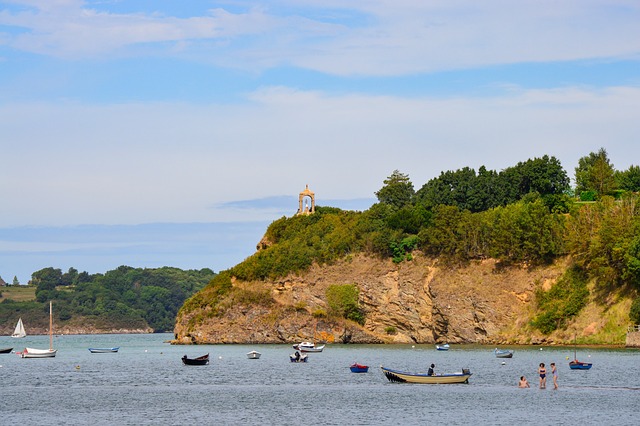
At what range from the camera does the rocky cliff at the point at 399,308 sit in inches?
6585

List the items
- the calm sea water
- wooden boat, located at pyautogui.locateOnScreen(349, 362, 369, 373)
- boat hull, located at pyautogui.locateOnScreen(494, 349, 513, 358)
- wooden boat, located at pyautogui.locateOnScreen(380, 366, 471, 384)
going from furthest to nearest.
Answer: boat hull, located at pyautogui.locateOnScreen(494, 349, 513, 358) < wooden boat, located at pyautogui.locateOnScreen(349, 362, 369, 373) < wooden boat, located at pyautogui.locateOnScreen(380, 366, 471, 384) < the calm sea water

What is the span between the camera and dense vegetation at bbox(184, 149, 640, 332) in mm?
155750

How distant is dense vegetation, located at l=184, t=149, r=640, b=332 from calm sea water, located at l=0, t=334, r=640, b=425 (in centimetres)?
1706

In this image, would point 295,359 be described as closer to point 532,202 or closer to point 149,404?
point 149,404

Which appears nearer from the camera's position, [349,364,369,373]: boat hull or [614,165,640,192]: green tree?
[349,364,369,373]: boat hull

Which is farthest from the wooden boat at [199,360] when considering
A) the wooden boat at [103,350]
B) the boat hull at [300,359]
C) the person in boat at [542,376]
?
the person in boat at [542,376]

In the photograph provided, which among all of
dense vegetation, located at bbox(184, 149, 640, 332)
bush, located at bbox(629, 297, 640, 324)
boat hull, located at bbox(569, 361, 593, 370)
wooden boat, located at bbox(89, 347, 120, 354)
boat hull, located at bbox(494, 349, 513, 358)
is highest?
dense vegetation, located at bbox(184, 149, 640, 332)

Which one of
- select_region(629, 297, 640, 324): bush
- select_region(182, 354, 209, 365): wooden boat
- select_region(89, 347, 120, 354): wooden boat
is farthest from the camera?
select_region(89, 347, 120, 354): wooden boat

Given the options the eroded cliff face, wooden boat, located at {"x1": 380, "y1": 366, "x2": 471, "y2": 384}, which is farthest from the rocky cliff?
wooden boat, located at {"x1": 380, "y1": 366, "x2": 471, "y2": 384}

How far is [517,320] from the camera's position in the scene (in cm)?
16600

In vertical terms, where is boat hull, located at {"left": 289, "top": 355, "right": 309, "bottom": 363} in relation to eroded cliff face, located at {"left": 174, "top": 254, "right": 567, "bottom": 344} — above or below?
below

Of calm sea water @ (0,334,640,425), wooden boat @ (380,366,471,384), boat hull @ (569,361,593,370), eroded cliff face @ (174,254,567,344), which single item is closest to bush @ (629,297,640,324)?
calm sea water @ (0,334,640,425)

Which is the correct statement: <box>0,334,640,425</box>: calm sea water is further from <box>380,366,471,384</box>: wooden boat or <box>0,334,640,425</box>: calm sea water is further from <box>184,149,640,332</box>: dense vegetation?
<box>184,149,640,332</box>: dense vegetation

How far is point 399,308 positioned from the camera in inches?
7077
